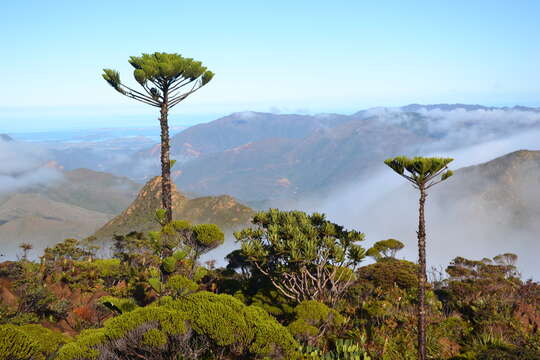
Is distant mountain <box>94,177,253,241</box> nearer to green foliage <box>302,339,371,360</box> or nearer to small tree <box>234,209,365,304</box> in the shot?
small tree <box>234,209,365,304</box>

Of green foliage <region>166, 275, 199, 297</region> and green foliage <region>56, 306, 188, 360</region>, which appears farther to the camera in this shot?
green foliage <region>166, 275, 199, 297</region>

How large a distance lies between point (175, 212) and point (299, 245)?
13916 centimetres

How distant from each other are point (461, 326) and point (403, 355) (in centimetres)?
468

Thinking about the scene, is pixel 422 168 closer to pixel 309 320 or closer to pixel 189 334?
pixel 309 320

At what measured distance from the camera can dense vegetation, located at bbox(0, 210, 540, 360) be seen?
13.4 metres

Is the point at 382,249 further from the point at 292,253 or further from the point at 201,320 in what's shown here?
the point at 201,320

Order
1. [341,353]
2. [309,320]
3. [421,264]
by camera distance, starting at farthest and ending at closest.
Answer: [341,353] < [309,320] < [421,264]

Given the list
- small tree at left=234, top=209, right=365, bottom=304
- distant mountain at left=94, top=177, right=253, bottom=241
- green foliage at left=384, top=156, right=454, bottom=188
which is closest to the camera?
green foliage at left=384, top=156, right=454, bottom=188

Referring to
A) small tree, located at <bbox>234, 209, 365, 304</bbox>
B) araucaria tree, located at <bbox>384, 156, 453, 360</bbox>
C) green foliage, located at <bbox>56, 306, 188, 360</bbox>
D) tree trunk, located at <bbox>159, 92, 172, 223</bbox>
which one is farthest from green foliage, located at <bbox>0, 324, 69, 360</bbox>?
araucaria tree, located at <bbox>384, 156, 453, 360</bbox>

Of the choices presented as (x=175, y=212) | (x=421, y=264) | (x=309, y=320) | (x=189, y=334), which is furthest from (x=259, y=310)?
(x=175, y=212)

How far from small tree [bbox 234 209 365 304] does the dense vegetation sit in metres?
0.07

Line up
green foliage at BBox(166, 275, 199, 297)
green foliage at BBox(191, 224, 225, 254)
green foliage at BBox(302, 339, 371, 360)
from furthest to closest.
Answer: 1. green foliage at BBox(191, 224, 225, 254)
2. green foliage at BBox(166, 275, 199, 297)
3. green foliage at BBox(302, 339, 371, 360)

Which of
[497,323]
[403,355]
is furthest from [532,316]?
[403,355]

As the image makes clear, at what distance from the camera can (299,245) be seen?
782 inches
